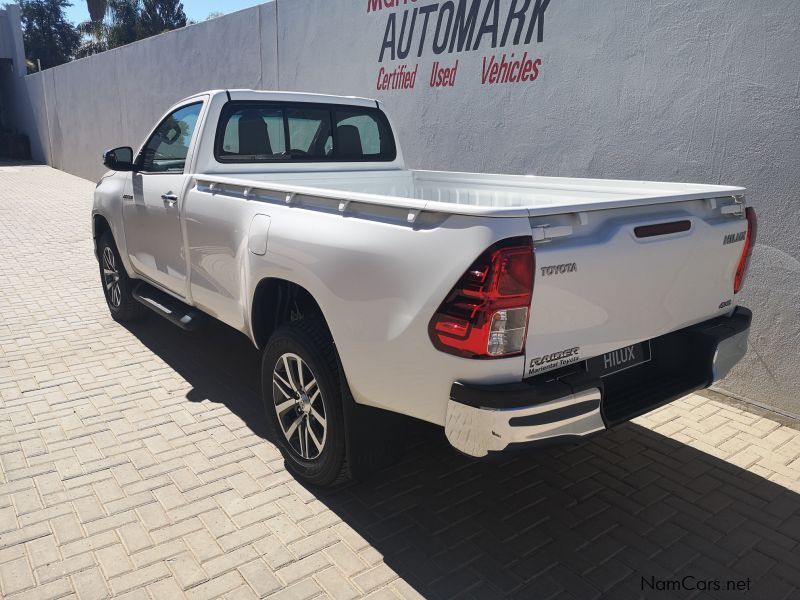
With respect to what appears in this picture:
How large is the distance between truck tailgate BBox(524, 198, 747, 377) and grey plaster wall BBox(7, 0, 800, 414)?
1380mm

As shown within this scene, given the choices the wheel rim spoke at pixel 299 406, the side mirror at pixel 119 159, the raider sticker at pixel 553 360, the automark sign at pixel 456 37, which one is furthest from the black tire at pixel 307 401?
the automark sign at pixel 456 37

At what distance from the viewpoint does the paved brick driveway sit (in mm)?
2723

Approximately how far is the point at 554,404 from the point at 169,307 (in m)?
3.27

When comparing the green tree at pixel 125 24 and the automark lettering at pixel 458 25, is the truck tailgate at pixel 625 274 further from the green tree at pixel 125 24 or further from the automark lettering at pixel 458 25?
the green tree at pixel 125 24

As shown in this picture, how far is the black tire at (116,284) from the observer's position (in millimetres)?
5723

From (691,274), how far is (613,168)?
2395mm

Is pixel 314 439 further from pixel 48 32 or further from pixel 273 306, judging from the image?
pixel 48 32

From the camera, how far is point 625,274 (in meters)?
2.58

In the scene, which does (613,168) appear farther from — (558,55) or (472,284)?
(472,284)

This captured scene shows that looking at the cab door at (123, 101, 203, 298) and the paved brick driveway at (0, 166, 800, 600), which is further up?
the cab door at (123, 101, 203, 298)

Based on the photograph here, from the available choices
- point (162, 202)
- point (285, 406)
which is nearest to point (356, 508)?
point (285, 406)

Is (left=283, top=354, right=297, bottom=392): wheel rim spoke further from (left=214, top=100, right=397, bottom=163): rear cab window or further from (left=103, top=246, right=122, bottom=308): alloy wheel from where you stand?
(left=103, top=246, right=122, bottom=308): alloy wheel

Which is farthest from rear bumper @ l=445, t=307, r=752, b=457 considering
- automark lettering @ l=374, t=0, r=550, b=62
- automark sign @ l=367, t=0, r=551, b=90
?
automark lettering @ l=374, t=0, r=550, b=62

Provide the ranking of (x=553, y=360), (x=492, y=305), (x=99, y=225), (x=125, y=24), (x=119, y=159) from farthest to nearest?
1. (x=125, y=24)
2. (x=99, y=225)
3. (x=119, y=159)
4. (x=553, y=360)
5. (x=492, y=305)
